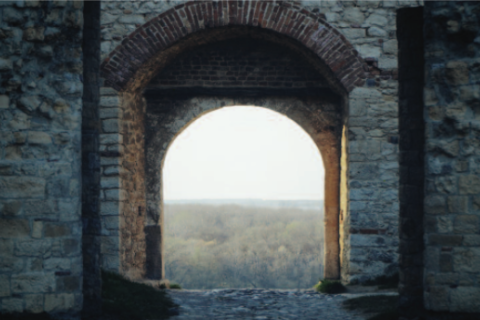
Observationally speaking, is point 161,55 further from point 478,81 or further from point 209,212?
point 209,212

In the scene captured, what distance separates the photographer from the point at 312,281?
20484mm

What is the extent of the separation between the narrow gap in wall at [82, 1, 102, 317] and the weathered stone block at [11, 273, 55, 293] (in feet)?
1.59

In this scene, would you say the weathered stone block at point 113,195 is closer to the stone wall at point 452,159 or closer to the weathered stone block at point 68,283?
the weathered stone block at point 68,283

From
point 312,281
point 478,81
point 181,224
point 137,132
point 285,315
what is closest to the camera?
point 478,81

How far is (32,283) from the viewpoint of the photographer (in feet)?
14.3

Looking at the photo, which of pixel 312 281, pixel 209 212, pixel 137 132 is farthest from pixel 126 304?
pixel 209 212

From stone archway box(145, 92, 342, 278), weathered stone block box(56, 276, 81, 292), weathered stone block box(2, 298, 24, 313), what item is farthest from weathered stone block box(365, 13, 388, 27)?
weathered stone block box(2, 298, 24, 313)

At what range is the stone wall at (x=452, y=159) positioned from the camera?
432 centimetres

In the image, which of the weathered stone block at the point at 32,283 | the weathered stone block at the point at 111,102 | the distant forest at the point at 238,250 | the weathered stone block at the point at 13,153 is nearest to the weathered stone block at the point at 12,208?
the weathered stone block at the point at 13,153

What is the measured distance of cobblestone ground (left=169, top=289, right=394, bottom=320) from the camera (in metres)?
5.93

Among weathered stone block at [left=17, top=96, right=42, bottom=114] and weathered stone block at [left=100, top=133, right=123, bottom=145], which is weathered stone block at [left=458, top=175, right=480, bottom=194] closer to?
weathered stone block at [left=17, top=96, right=42, bottom=114]

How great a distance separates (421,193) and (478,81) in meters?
1.00

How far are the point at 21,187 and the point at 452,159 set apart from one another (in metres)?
3.42

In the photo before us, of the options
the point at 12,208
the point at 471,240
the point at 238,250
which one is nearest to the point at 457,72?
the point at 471,240
